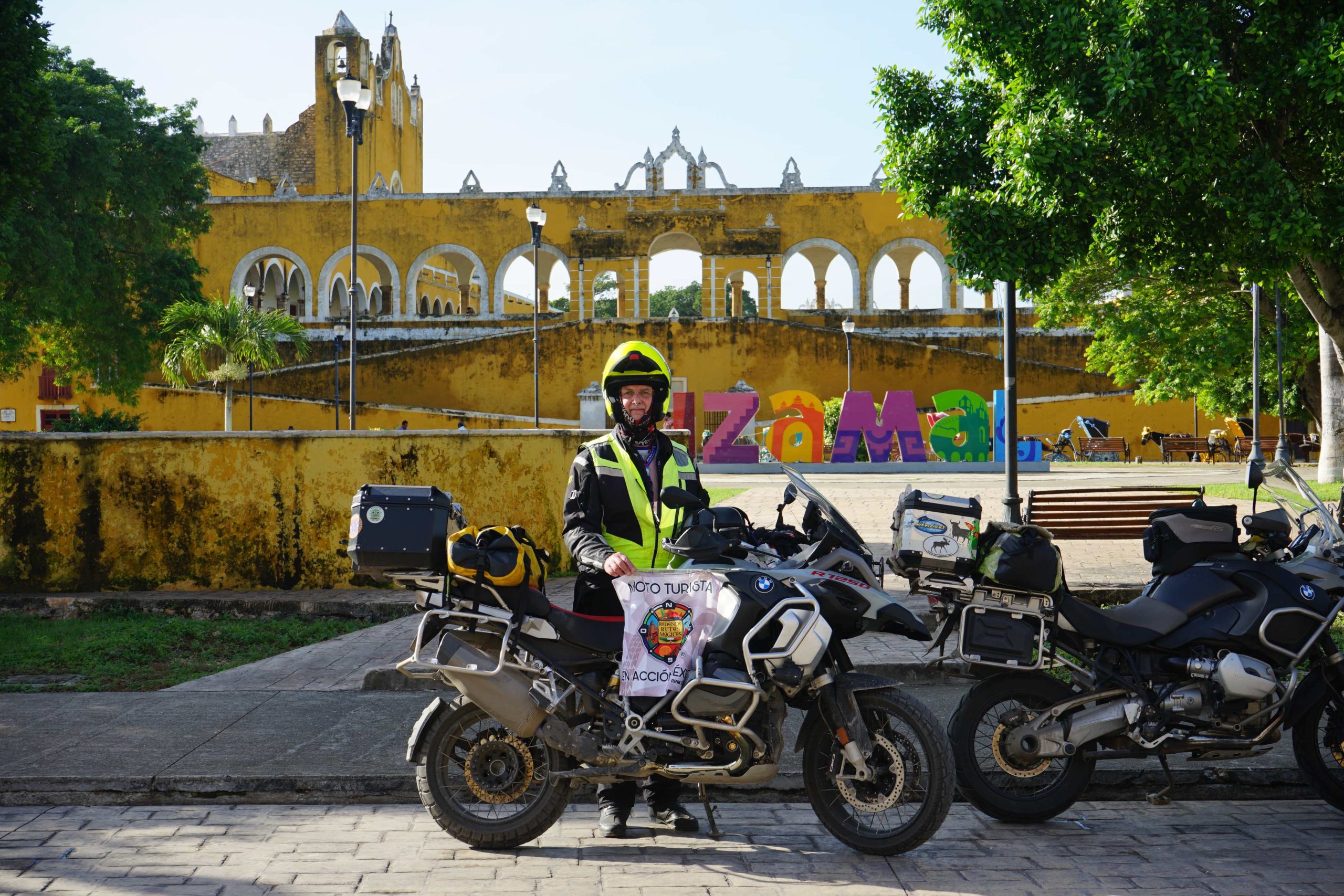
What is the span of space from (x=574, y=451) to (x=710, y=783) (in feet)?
19.8

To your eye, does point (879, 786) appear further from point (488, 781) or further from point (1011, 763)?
point (488, 781)

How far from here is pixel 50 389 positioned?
32625mm

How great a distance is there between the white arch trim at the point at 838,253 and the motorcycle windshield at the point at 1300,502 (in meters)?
35.4

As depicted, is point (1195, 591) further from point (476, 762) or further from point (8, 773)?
point (8, 773)

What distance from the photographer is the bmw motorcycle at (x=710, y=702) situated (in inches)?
143

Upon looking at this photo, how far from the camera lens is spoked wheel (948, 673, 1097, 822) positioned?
4059 millimetres

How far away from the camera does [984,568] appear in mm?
3996

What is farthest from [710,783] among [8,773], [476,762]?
[8,773]

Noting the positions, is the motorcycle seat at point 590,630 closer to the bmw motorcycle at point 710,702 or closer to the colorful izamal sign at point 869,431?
the bmw motorcycle at point 710,702

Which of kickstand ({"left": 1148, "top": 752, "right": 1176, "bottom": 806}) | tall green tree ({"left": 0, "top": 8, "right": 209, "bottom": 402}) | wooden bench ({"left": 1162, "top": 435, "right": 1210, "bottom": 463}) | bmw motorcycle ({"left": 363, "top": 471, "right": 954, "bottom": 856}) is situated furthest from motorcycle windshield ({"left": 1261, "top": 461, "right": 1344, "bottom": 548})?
wooden bench ({"left": 1162, "top": 435, "right": 1210, "bottom": 463})

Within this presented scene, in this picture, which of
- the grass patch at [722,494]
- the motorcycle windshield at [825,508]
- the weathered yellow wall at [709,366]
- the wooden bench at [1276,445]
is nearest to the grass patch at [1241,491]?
the grass patch at [722,494]

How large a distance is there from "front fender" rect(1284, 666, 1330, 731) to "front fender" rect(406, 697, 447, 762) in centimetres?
280

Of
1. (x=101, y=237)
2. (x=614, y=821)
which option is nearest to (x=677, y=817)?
(x=614, y=821)

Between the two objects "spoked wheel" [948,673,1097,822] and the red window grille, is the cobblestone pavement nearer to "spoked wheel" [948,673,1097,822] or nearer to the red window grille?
"spoked wheel" [948,673,1097,822]
